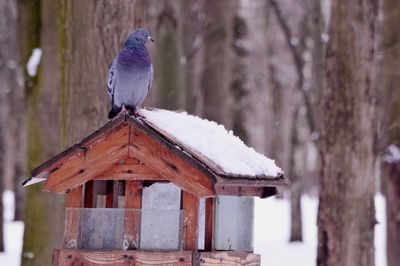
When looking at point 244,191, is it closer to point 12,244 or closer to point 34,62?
A: point 34,62

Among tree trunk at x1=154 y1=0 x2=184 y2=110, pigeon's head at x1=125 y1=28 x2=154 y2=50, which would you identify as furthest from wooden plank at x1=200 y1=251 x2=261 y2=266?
tree trunk at x1=154 y1=0 x2=184 y2=110

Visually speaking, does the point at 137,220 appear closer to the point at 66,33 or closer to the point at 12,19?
the point at 66,33

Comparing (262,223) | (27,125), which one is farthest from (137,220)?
(262,223)

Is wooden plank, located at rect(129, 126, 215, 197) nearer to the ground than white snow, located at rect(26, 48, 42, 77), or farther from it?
nearer to the ground

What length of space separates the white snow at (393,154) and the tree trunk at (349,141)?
1690mm

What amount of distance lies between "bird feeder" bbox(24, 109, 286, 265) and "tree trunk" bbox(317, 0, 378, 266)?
9.55 ft

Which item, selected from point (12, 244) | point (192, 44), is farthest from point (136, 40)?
point (192, 44)

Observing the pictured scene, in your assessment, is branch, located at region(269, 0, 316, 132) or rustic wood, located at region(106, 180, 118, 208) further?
branch, located at region(269, 0, 316, 132)

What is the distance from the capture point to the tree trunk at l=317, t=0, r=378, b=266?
24.4ft

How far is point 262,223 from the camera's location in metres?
17.7

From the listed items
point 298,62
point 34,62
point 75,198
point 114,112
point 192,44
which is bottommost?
point 75,198

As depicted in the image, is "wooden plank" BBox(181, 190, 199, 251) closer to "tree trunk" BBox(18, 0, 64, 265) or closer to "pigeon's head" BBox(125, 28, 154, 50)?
"pigeon's head" BBox(125, 28, 154, 50)

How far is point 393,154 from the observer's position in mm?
9328

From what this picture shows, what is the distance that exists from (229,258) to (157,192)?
20.0 inches
